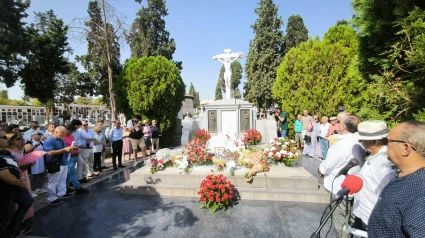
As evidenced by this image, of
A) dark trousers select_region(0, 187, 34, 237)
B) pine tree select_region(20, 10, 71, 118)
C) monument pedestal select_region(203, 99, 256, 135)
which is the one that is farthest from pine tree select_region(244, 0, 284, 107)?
dark trousers select_region(0, 187, 34, 237)

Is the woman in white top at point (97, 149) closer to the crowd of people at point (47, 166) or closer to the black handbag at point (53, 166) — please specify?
the crowd of people at point (47, 166)

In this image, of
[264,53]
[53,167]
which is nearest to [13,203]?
[53,167]

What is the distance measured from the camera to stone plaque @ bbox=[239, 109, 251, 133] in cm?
1041

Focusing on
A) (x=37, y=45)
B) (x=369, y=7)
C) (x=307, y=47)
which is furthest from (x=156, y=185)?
(x=37, y=45)

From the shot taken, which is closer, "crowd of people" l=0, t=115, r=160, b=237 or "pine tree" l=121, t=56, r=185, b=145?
"crowd of people" l=0, t=115, r=160, b=237

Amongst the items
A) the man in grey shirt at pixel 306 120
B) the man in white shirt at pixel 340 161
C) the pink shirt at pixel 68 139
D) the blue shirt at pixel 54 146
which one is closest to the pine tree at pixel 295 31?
the man in grey shirt at pixel 306 120

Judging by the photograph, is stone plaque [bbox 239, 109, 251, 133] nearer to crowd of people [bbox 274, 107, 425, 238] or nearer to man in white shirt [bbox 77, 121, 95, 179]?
man in white shirt [bbox 77, 121, 95, 179]

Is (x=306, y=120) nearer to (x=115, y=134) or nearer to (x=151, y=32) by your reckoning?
(x=115, y=134)

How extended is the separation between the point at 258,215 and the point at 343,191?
257 cm

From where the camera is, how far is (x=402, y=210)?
1340mm

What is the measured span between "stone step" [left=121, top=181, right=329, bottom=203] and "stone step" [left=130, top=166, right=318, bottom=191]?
0.40ft

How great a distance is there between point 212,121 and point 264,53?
1895cm

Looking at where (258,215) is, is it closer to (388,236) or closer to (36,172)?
(388,236)

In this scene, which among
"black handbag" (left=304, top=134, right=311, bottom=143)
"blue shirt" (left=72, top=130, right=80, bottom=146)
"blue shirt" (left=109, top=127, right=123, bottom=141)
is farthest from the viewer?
"black handbag" (left=304, top=134, right=311, bottom=143)
